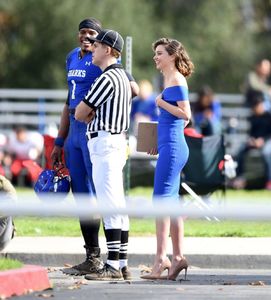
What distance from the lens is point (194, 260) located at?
1233 cm

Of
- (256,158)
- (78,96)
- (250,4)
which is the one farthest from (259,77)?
(250,4)

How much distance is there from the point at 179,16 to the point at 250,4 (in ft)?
21.7

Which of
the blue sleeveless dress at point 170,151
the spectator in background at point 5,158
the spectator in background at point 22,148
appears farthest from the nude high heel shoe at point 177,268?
the spectator in background at point 5,158

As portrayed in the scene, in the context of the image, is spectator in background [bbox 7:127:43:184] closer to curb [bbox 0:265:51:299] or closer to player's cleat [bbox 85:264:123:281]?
player's cleat [bbox 85:264:123:281]

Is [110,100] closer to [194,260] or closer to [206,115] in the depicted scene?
[194,260]

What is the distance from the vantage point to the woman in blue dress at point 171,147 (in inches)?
421

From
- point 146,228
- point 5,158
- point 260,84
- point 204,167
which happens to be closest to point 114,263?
point 146,228

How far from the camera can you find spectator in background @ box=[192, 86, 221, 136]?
862 inches

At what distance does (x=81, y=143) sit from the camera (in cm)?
1099

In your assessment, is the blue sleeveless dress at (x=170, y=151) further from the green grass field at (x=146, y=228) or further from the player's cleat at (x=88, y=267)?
the green grass field at (x=146, y=228)

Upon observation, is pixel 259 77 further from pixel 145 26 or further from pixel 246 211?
pixel 246 211

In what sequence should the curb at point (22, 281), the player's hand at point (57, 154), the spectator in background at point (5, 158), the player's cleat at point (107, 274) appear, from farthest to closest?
the spectator in background at point (5, 158), the player's hand at point (57, 154), the player's cleat at point (107, 274), the curb at point (22, 281)

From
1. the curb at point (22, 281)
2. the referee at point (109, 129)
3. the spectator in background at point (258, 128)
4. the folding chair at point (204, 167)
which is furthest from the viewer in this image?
the spectator in background at point (258, 128)

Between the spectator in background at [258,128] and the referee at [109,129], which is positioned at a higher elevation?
the spectator in background at [258,128]
